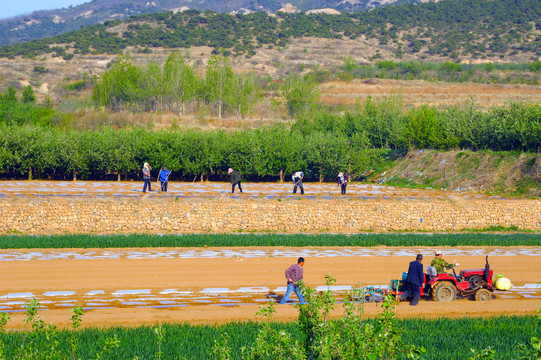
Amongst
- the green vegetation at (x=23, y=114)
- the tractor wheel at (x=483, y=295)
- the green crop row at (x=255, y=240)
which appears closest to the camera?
the tractor wheel at (x=483, y=295)

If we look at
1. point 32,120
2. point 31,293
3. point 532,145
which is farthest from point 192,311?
Answer: point 32,120

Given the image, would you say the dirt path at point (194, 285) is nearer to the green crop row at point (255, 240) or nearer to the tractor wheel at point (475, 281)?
the tractor wheel at point (475, 281)

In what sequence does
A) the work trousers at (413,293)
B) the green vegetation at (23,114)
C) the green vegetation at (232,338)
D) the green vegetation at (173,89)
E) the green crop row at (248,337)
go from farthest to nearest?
1. the green vegetation at (173,89)
2. the green vegetation at (23,114)
3. the work trousers at (413,293)
4. the green crop row at (248,337)
5. the green vegetation at (232,338)

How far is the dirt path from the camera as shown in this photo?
14008 millimetres

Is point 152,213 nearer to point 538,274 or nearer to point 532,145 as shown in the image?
point 538,274

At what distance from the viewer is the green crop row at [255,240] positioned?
2314cm

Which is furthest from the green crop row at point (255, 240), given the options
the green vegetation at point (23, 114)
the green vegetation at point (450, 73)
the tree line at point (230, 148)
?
the green vegetation at point (450, 73)

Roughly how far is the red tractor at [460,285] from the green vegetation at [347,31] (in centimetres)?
10677

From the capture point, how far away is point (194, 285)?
1708 centimetres

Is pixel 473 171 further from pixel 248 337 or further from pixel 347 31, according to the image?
pixel 347 31

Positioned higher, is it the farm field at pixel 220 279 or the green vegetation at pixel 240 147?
the green vegetation at pixel 240 147

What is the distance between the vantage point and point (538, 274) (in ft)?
64.2

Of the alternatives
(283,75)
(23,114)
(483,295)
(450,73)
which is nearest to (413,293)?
(483,295)

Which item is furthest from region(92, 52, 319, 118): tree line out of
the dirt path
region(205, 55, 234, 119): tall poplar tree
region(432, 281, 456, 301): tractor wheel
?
region(432, 281, 456, 301): tractor wheel
